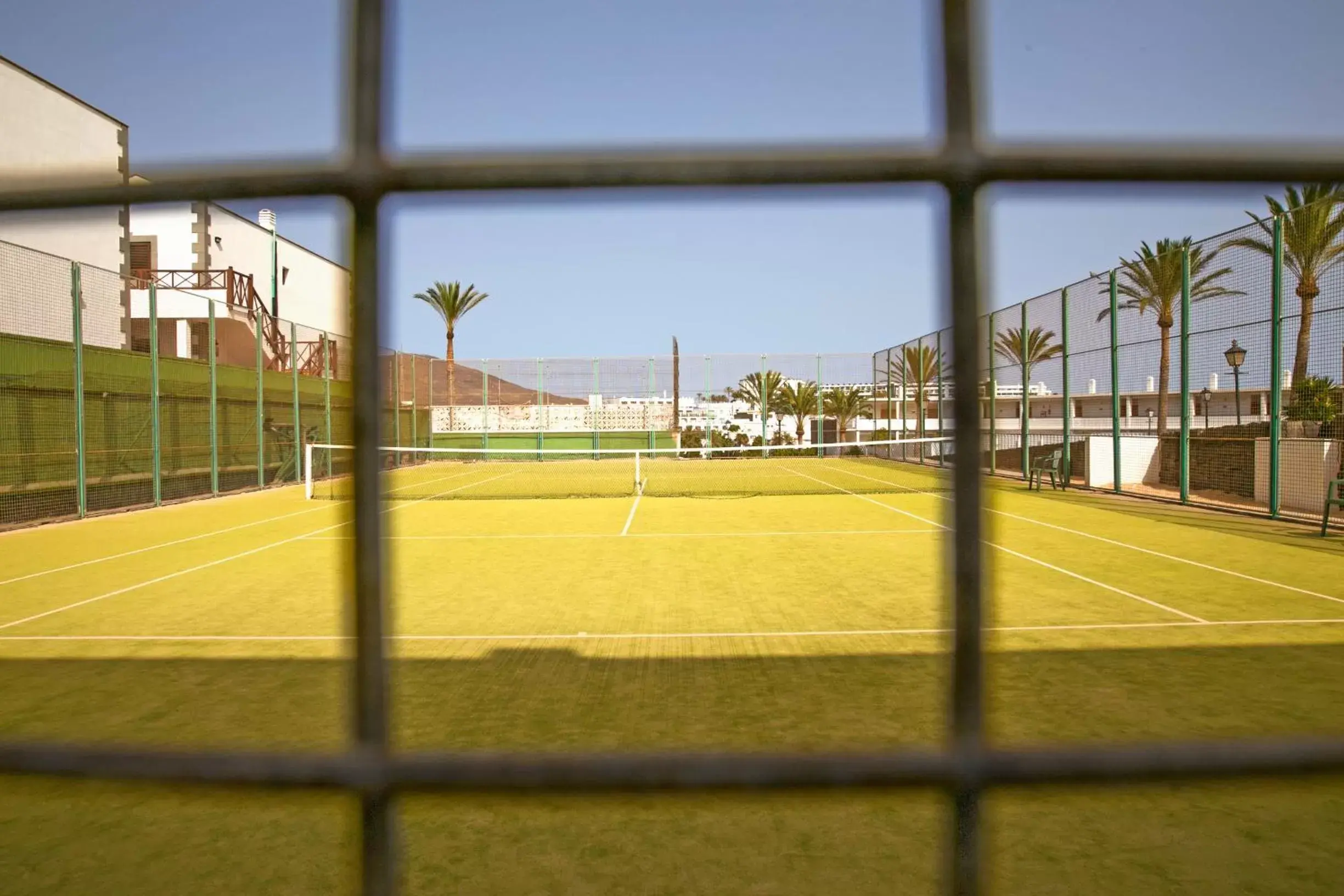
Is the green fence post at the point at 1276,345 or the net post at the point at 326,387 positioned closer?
the green fence post at the point at 1276,345

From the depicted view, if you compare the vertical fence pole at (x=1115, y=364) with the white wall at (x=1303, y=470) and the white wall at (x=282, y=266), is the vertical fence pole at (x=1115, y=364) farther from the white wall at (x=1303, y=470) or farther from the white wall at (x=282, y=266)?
the white wall at (x=282, y=266)

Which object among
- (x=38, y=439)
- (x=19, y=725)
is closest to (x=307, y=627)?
(x=19, y=725)

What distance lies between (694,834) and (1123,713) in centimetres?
220

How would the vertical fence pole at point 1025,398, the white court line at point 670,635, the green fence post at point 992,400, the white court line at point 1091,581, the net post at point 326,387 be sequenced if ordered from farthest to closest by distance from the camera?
the net post at point 326,387, the vertical fence pole at point 1025,398, the white court line at point 1091,581, the white court line at point 670,635, the green fence post at point 992,400

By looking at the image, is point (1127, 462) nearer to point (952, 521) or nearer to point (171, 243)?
point (952, 521)

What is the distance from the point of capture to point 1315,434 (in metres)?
11.7

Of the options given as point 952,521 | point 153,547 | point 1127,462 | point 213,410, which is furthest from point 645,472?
point 952,521

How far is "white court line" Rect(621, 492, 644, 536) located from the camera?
461 inches

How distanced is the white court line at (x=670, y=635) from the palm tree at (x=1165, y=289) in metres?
8.14

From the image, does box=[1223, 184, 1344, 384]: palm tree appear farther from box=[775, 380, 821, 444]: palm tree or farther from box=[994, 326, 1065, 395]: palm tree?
box=[775, 380, 821, 444]: palm tree

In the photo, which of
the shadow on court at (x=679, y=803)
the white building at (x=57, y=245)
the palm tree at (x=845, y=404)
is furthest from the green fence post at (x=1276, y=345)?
the palm tree at (x=845, y=404)

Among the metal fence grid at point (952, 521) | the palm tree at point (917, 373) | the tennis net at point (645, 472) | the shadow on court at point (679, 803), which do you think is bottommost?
the shadow on court at point (679, 803)

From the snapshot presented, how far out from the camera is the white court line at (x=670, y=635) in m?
5.78

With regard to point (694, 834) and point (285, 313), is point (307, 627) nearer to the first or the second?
point (694, 834)
